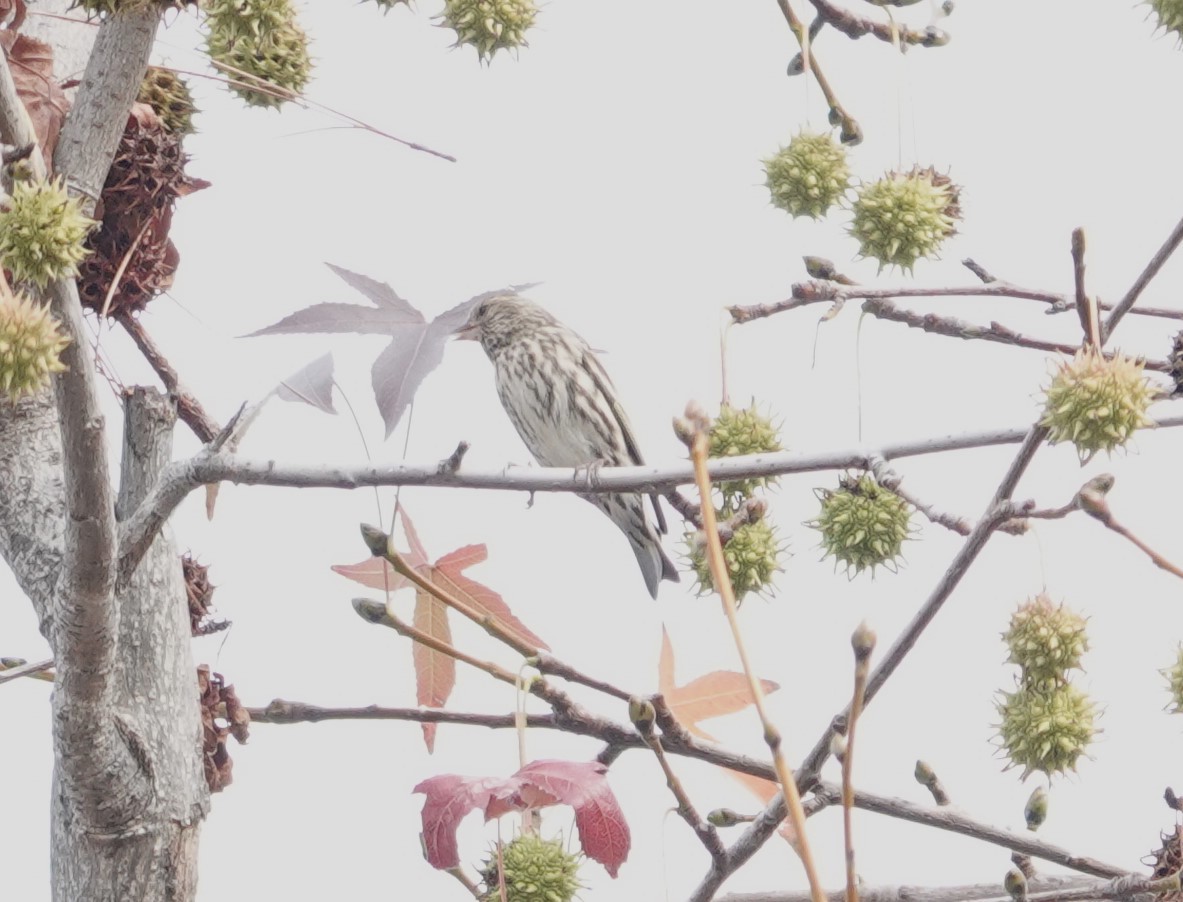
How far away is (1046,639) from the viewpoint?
111cm

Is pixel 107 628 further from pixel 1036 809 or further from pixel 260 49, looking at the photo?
pixel 1036 809

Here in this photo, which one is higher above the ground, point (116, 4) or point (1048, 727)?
point (116, 4)

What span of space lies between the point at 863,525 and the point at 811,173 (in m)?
0.31

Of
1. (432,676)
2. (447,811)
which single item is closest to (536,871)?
(447,811)

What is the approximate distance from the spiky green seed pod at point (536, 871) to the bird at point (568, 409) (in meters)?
1.33

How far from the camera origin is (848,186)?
1.27 meters

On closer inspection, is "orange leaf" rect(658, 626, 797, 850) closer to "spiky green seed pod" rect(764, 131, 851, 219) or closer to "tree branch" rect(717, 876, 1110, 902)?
"tree branch" rect(717, 876, 1110, 902)

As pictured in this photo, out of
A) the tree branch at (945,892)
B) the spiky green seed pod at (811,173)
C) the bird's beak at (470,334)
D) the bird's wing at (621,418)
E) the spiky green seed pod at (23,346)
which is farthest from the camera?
the bird's beak at (470,334)

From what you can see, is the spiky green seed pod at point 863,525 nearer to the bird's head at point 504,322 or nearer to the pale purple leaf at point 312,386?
the pale purple leaf at point 312,386

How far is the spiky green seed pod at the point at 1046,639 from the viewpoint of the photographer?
111 centimetres

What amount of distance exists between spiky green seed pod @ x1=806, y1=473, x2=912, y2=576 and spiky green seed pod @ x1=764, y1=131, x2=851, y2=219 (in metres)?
0.24

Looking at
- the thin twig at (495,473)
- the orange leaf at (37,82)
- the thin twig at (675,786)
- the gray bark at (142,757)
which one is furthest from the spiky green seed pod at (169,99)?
the thin twig at (675,786)

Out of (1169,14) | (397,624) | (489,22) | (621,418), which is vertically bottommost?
(397,624)

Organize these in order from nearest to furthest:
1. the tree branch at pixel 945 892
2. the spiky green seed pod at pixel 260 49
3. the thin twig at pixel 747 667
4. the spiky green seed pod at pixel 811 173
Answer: the thin twig at pixel 747 667, the spiky green seed pod at pixel 260 49, the tree branch at pixel 945 892, the spiky green seed pod at pixel 811 173
